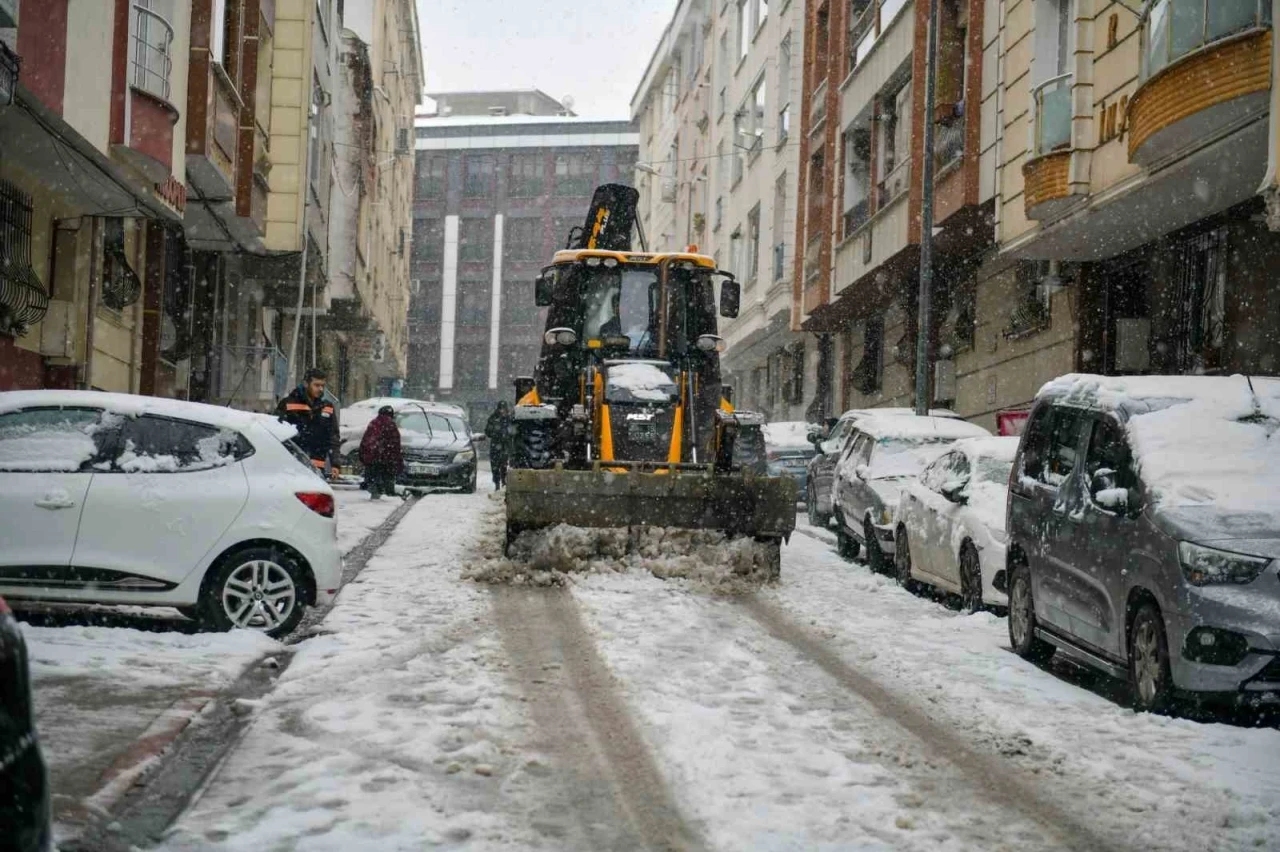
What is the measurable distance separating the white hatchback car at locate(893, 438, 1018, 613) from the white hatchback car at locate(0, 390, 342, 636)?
5.12 m

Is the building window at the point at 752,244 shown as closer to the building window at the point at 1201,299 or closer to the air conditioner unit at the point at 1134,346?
the air conditioner unit at the point at 1134,346

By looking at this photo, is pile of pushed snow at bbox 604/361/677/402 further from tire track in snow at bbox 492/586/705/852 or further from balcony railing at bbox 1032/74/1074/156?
balcony railing at bbox 1032/74/1074/156

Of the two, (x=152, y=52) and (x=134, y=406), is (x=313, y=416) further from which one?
(x=134, y=406)

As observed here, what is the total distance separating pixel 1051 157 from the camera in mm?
18312

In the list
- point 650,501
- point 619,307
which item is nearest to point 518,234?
point 619,307

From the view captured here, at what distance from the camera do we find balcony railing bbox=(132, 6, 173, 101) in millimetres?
16094

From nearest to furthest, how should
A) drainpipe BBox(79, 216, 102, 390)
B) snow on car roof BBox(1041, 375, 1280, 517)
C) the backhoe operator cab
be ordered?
snow on car roof BBox(1041, 375, 1280, 517), the backhoe operator cab, drainpipe BBox(79, 216, 102, 390)

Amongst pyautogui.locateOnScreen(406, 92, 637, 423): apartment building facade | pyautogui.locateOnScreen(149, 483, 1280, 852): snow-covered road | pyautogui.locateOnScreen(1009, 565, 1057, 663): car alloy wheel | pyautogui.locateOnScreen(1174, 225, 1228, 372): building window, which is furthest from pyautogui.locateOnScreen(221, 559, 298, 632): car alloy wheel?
pyautogui.locateOnScreen(406, 92, 637, 423): apartment building facade

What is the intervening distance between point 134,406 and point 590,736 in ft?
14.7

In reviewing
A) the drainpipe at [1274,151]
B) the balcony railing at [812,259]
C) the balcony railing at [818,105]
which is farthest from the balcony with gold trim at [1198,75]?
the balcony railing at [818,105]

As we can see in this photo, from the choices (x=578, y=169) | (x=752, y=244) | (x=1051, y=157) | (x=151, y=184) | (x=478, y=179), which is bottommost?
(x=151, y=184)

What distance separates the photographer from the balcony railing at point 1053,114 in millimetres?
18656

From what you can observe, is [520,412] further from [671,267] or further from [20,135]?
[20,135]

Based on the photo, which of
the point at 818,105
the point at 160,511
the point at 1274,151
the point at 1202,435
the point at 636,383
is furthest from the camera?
the point at 818,105
